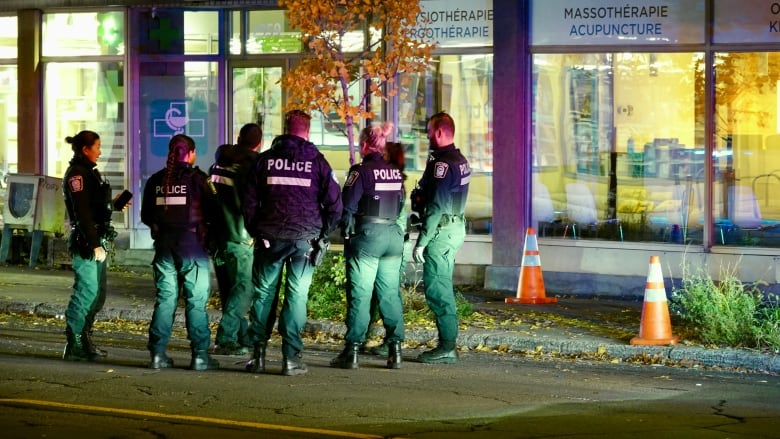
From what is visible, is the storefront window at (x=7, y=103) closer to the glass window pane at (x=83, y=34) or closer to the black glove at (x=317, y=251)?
the glass window pane at (x=83, y=34)

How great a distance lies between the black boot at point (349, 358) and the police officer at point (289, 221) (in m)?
0.49

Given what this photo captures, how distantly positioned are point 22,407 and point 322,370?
2.66 meters

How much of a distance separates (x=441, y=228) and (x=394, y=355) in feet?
3.72

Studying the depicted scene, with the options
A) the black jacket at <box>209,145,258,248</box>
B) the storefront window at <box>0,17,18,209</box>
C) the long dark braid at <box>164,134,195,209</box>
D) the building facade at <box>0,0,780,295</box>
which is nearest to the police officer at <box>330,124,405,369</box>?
the black jacket at <box>209,145,258,248</box>

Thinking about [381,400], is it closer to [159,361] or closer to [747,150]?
[159,361]

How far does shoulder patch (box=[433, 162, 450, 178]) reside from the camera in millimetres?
11422

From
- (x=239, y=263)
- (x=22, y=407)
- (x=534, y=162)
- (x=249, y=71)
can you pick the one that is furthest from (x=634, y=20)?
(x=22, y=407)

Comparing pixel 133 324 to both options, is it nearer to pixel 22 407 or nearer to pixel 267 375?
pixel 267 375

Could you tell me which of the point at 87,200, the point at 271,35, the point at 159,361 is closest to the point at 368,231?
the point at 159,361

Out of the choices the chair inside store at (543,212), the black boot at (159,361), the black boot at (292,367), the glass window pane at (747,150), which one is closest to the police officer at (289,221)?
the black boot at (292,367)

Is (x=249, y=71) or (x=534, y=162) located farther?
(x=249, y=71)

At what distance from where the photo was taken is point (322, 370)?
10984 mm

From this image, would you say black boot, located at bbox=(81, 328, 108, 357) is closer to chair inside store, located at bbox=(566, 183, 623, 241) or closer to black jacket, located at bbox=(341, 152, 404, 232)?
black jacket, located at bbox=(341, 152, 404, 232)

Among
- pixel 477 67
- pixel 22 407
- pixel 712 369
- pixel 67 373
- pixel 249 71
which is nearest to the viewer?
pixel 22 407
